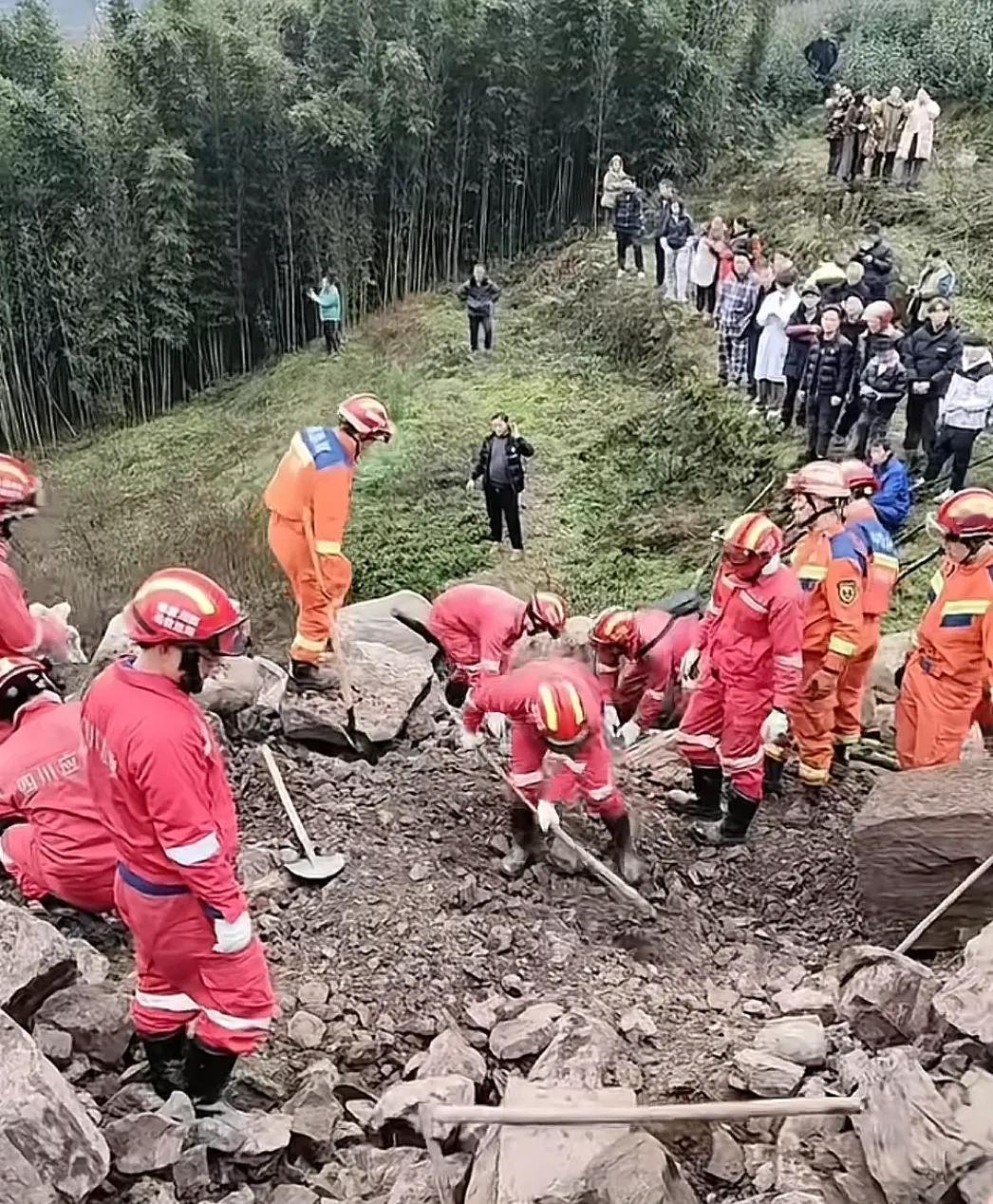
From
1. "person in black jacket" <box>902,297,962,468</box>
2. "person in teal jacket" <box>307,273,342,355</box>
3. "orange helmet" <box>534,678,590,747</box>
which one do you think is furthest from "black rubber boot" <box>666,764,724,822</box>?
"person in teal jacket" <box>307,273,342,355</box>

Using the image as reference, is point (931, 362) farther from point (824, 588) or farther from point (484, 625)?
point (484, 625)

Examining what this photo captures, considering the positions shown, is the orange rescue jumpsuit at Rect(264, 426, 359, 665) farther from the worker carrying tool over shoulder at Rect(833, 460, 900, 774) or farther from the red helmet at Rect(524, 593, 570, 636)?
the worker carrying tool over shoulder at Rect(833, 460, 900, 774)

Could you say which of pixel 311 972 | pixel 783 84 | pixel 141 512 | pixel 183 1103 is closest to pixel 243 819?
pixel 311 972

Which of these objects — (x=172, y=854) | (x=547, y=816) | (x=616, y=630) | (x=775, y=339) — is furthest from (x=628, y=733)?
(x=775, y=339)

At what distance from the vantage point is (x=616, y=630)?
648 cm

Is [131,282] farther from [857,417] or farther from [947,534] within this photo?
[947,534]

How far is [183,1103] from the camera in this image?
149 inches

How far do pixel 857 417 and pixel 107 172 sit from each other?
11.7 meters

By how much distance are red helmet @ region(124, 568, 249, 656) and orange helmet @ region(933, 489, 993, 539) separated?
3.15 metres

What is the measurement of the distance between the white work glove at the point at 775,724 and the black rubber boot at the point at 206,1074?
2.70 m

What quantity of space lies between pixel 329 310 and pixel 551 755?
14.0 metres

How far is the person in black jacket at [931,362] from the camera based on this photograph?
10156 mm

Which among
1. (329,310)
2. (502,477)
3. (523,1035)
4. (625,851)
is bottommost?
(502,477)

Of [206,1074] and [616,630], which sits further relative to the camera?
[616,630]
